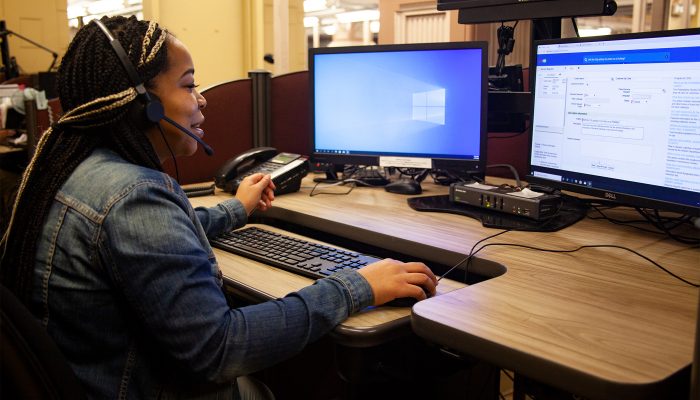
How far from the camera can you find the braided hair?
867 mm

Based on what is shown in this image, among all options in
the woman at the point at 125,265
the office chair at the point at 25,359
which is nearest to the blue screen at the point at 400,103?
the woman at the point at 125,265

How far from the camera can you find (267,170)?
72.2 inches

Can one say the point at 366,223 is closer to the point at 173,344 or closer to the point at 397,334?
the point at 397,334

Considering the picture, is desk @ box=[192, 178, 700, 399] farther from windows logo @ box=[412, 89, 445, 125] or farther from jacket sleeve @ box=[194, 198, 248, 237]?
windows logo @ box=[412, 89, 445, 125]

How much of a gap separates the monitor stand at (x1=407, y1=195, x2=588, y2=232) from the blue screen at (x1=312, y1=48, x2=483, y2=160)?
174mm

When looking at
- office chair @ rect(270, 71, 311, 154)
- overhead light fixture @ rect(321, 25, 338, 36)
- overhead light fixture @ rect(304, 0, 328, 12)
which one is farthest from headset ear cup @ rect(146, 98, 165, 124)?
overhead light fixture @ rect(321, 25, 338, 36)

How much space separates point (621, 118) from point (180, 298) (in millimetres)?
975

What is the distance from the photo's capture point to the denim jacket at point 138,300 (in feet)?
2.65

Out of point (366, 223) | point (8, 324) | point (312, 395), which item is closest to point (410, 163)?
point (366, 223)

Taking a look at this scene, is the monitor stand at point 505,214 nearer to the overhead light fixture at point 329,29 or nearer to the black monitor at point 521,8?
the black monitor at point 521,8

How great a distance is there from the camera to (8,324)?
693mm

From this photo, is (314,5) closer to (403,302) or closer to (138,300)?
(403,302)

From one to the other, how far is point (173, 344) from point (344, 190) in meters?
1.11

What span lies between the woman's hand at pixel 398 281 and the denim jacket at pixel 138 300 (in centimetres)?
13
